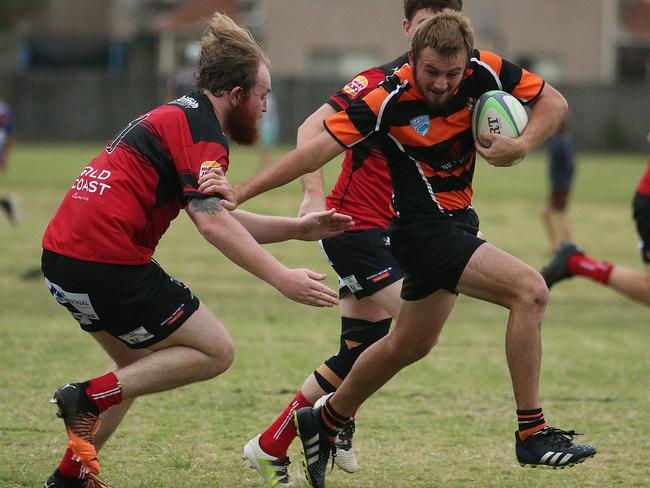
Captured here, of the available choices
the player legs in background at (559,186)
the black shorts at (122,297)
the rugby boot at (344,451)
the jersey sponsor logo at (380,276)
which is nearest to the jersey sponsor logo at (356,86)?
the jersey sponsor logo at (380,276)

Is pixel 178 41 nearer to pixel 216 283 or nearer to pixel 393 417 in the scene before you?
pixel 216 283

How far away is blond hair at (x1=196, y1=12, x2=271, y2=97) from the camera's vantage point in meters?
5.18

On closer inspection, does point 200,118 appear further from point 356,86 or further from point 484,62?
point 484,62

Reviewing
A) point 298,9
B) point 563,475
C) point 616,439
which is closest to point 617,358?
point 616,439

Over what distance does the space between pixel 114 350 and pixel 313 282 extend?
1061 mm

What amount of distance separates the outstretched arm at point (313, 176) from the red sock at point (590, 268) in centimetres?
455

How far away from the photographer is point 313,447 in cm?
574

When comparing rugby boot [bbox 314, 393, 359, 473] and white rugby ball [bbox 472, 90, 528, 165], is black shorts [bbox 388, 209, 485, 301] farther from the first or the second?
rugby boot [bbox 314, 393, 359, 473]

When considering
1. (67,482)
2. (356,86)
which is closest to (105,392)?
(67,482)

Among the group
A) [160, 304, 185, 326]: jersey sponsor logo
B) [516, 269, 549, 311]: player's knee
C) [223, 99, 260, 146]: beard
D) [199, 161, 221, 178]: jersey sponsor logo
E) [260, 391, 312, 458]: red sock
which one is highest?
[223, 99, 260, 146]: beard

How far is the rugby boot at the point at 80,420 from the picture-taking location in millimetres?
4973

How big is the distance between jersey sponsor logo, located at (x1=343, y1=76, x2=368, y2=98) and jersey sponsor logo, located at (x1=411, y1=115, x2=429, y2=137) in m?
0.38

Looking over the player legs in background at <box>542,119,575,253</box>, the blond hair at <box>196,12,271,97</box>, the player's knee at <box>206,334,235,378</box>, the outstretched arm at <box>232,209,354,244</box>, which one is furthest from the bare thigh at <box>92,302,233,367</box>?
the player legs in background at <box>542,119,575,253</box>

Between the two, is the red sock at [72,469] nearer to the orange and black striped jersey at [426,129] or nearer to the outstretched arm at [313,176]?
the outstretched arm at [313,176]
